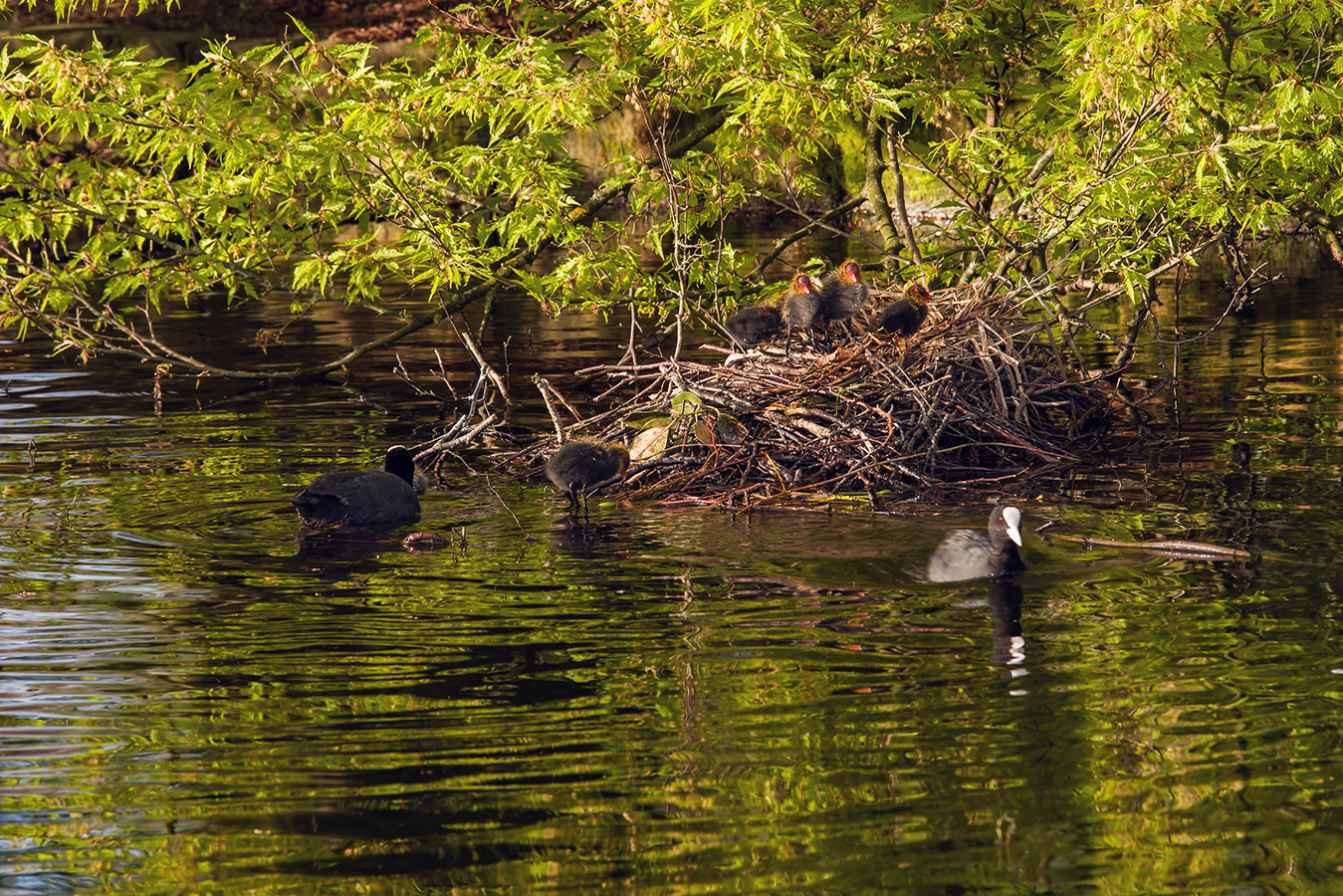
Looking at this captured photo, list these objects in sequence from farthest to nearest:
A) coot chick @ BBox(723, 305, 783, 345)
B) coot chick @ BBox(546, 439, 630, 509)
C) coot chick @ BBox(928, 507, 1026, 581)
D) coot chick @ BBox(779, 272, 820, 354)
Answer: coot chick @ BBox(723, 305, 783, 345)
coot chick @ BBox(779, 272, 820, 354)
coot chick @ BBox(546, 439, 630, 509)
coot chick @ BBox(928, 507, 1026, 581)

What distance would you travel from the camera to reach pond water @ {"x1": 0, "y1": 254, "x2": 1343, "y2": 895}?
197 inches

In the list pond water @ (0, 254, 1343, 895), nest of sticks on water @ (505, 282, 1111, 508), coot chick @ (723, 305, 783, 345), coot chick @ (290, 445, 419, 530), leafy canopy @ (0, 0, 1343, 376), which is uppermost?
leafy canopy @ (0, 0, 1343, 376)

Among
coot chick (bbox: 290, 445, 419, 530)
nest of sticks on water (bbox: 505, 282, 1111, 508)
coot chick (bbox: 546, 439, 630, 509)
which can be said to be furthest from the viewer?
nest of sticks on water (bbox: 505, 282, 1111, 508)

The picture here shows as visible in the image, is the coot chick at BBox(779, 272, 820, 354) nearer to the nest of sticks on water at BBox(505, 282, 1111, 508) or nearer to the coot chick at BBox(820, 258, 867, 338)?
the coot chick at BBox(820, 258, 867, 338)

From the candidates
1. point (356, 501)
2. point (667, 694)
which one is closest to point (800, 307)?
point (356, 501)

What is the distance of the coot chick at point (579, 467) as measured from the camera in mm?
10508

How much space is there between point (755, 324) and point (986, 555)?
425 cm

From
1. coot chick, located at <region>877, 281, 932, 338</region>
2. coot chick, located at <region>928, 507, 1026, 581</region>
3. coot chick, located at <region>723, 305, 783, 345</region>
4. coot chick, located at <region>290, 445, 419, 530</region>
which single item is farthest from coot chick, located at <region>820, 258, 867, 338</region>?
coot chick, located at <region>928, 507, 1026, 581</region>

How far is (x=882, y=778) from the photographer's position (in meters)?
5.57

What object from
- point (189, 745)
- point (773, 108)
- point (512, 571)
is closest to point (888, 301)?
point (773, 108)

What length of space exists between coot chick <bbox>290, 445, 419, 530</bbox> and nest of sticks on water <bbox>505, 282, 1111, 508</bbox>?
176 cm

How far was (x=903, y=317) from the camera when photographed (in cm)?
1198

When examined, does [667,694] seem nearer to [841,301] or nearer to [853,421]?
[853,421]

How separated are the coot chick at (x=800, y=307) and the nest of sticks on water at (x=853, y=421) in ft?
0.74
